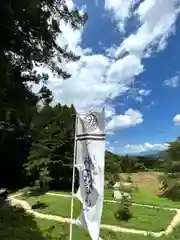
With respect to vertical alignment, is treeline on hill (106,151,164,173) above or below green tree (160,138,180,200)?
→ above

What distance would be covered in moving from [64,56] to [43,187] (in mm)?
13086

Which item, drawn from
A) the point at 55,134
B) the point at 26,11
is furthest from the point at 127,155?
the point at 26,11

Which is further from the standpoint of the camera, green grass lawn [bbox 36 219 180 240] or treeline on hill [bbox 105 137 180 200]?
treeline on hill [bbox 105 137 180 200]

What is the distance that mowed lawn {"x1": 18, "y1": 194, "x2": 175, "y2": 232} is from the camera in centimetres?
1255

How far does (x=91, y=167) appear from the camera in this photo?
17.7ft

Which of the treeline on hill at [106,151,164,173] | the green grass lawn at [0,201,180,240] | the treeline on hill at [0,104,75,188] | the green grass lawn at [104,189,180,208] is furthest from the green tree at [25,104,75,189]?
the green grass lawn at [0,201,180,240]

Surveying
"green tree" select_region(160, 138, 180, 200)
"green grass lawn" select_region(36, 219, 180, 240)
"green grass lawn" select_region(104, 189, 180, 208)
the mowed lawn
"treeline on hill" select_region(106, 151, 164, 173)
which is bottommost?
"green grass lawn" select_region(36, 219, 180, 240)

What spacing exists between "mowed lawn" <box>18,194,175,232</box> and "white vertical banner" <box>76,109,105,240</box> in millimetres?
7079

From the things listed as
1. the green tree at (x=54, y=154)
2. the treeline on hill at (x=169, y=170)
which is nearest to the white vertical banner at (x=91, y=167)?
the treeline on hill at (x=169, y=170)

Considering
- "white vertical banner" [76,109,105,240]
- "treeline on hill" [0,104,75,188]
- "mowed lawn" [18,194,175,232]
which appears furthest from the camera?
"treeline on hill" [0,104,75,188]

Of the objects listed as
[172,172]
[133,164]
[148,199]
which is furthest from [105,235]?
[133,164]

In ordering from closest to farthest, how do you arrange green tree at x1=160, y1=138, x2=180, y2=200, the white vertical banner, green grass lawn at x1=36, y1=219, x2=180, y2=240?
1. the white vertical banner
2. green grass lawn at x1=36, y1=219, x2=180, y2=240
3. green tree at x1=160, y1=138, x2=180, y2=200

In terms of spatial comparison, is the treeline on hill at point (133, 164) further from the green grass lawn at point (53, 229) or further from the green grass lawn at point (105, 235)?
the green grass lawn at point (105, 235)

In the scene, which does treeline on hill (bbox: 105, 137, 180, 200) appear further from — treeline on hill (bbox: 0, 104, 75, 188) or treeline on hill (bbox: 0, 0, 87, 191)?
treeline on hill (bbox: 0, 0, 87, 191)
